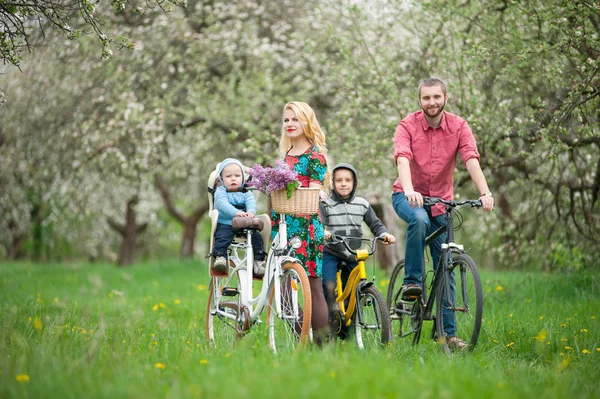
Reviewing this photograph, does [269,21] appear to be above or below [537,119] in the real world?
above

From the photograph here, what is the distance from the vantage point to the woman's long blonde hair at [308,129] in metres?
5.61

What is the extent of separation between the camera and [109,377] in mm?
3859

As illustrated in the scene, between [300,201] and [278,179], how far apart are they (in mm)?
224

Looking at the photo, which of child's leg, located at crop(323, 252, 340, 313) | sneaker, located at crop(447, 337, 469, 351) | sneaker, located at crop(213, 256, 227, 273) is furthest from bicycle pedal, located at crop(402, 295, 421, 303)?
sneaker, located at crop(213, 256, 227, 273)

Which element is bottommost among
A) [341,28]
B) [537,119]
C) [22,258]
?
[22,258]

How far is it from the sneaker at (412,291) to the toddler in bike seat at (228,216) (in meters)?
1.15

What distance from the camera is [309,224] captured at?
558 centimetres

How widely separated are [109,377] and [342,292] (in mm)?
2564

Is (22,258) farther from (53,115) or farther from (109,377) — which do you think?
(109,377)

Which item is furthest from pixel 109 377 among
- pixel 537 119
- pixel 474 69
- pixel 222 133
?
pixel 222 133

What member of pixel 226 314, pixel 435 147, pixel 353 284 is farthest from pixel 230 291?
pixel 435 147

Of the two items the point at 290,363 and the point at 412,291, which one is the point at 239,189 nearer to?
the point at 412,291

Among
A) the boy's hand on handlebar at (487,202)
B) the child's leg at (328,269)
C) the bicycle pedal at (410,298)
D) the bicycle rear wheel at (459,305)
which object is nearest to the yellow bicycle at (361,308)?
the child's leg at (328,269)

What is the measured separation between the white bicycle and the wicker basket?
20 cm
